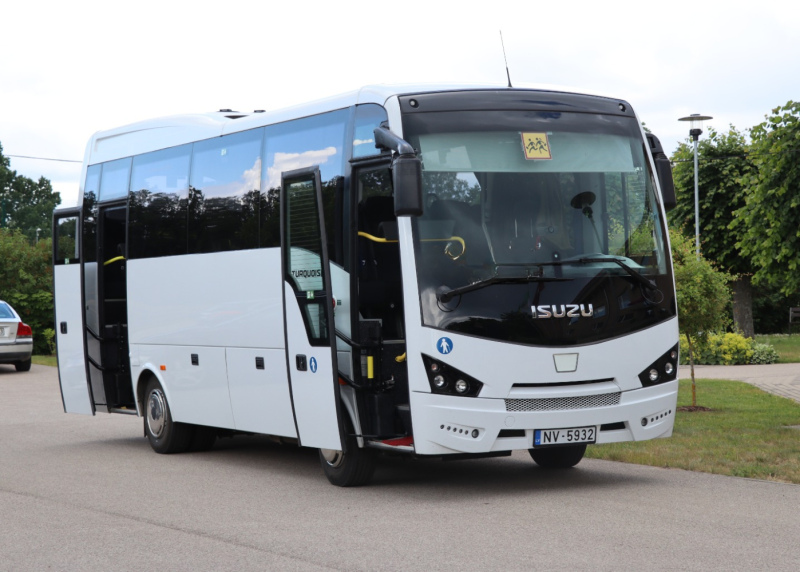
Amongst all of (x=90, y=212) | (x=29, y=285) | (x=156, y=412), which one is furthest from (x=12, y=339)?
(x=156, y=412)

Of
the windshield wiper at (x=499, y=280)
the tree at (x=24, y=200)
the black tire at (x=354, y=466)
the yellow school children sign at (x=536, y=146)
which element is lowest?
the black tire at (x=354, y=466)

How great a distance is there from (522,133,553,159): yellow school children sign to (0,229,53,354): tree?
93.1 ft

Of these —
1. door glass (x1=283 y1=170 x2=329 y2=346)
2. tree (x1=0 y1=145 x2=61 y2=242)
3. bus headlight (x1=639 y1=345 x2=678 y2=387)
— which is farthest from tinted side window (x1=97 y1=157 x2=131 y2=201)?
tree (x1=0 y1=145 x2=61 y2=242)

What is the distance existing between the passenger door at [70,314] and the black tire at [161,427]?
44.5 inches

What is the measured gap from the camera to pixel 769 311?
54.8m

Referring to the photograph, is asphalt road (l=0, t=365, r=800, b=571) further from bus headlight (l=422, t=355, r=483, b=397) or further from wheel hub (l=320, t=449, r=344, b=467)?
bus headlight (l=422, t=355, r=483, b=397)

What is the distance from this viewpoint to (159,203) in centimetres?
1368

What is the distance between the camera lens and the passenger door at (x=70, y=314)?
49.2 ft

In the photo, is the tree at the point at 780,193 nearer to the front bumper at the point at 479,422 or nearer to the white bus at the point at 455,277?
the white bus at the point at 455,277

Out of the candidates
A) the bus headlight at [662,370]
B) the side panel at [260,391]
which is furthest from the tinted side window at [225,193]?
the bus headlight at [662,370]

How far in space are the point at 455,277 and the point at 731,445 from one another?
496cm

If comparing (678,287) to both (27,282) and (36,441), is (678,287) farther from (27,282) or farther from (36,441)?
(27,282)

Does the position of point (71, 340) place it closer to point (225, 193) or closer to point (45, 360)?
point (225, 193)

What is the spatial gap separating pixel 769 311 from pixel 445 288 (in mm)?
47890
